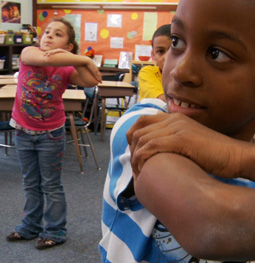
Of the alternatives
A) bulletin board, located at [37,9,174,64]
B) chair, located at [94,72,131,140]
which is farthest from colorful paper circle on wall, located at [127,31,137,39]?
chair, located at [94,72,131,140]

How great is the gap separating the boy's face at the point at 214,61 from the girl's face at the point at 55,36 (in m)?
2.25

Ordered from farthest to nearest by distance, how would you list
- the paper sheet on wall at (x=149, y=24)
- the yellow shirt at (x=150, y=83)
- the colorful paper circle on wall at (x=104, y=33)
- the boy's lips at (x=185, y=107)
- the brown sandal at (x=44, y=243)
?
the colorful paper circle on wall at (x=104, y=33)
the paper sheet on wall at (x=149, y=24)
the brown sandal at (x=44, y=243)
the yellow shirt at (x=150, y=83)
the boy's lips at (x=185, y=107)

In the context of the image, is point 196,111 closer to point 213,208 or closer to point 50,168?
point 213,208

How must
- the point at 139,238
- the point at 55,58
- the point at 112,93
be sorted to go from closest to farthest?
the point at 139,238, the point at 55,58, the point at 112,93

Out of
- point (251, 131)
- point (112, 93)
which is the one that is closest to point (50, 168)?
point (251, 131)

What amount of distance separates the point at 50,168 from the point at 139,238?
2.06m

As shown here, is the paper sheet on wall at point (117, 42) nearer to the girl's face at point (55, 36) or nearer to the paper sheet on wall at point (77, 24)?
the paper sheet on wall at point (77, 24)

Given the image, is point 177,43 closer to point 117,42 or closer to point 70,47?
point 70,47

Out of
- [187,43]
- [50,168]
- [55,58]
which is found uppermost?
[187,43]

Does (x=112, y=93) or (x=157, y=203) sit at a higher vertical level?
(x=157, y=203)

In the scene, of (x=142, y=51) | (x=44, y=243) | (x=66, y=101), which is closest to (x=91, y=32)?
(x=142, y=51)

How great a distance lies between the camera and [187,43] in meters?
0.42

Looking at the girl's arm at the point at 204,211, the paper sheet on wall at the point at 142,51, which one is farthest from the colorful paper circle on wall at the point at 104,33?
the girl's arm at the point at 204,211

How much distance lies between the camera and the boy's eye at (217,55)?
0.41 meters
